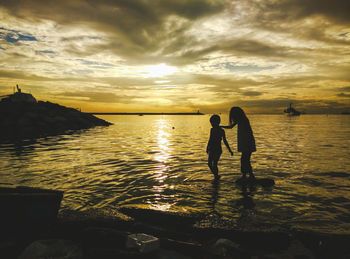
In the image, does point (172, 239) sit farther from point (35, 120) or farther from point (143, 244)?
point (35, 120)

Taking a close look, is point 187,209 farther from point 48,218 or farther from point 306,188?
point 306,188

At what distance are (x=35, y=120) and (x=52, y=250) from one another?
39037mm

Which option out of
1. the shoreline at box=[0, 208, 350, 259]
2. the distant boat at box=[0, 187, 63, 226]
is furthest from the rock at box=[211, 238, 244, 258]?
the distant boat at box=[0, 187, 63, 226]

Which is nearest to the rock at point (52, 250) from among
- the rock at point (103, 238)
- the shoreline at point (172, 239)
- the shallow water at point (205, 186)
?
the shoreline at point (172, 239)

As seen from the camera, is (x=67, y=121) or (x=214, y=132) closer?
(x=214, y=132)

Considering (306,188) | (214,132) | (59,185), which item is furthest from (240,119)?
(59,185)

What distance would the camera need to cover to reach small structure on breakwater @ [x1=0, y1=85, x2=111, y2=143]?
1296 inches

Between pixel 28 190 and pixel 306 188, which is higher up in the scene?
pixel 28 190

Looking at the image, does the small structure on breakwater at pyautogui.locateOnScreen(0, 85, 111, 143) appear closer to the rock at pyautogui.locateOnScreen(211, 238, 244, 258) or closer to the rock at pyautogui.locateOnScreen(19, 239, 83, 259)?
the rock at pyautogui.locateOnScreen(19, 239, 83, 259)

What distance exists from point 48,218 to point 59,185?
464 cm

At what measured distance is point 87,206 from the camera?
666 centimetres

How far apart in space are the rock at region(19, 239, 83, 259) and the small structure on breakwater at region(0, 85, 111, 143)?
29.9 m

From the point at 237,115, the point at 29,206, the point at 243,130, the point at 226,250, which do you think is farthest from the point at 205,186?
the point at 29,206

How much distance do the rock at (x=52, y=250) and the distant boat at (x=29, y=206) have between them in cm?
72
